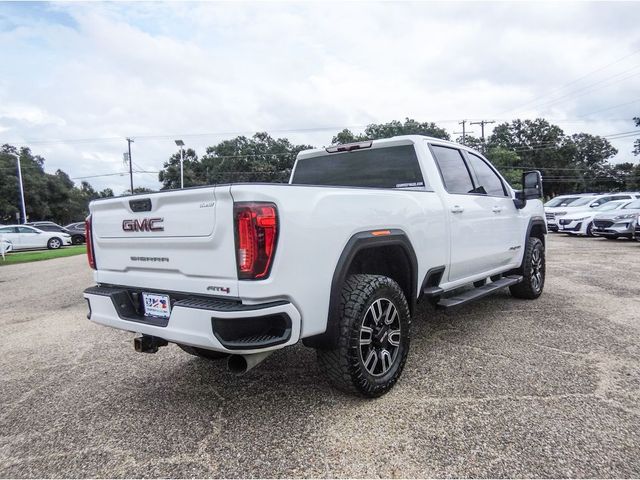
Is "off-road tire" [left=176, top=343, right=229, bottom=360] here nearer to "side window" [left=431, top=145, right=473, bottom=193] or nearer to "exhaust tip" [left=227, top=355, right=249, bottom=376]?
"exhaust tip" [left=227, top=355, right=249, bottom=376]

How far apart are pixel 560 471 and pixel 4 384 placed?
402cm

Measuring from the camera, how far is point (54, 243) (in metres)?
21.9

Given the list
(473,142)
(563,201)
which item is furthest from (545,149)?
(563,201)

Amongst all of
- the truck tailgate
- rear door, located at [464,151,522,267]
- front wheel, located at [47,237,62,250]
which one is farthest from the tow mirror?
front wheel, located at [47,237,62,250]

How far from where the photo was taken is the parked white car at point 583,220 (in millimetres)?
15633

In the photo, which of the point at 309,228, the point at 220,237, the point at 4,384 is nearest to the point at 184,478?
the point at 220,237

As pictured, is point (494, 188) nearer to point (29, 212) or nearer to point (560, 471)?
point (560, 471)

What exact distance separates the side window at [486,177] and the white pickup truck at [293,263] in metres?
0.75

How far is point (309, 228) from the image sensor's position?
2.39 metres

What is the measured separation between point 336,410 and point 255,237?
1.35 meters

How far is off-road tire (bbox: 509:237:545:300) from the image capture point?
5352 mm

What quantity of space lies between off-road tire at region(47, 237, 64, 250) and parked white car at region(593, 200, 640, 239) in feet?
81.1

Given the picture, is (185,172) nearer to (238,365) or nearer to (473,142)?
(473,142)

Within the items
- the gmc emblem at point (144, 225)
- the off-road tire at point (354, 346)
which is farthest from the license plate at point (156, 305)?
the off-road tire at point (354, 346)
